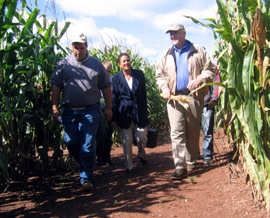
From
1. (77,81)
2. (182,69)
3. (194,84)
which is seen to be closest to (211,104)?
(182,69)

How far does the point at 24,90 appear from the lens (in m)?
4.17

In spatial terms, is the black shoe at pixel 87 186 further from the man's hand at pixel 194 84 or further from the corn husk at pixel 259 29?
the corn husk at pixel 259 29

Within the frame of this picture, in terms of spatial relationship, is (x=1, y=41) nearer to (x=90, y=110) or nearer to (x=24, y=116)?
(x=24, y=116)

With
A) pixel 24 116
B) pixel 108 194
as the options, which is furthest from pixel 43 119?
pixel 108 194

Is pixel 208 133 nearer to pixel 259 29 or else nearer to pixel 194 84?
pixel 194 84

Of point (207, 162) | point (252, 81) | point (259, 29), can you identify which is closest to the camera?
point (259, 29)

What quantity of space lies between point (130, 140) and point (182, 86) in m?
1.32

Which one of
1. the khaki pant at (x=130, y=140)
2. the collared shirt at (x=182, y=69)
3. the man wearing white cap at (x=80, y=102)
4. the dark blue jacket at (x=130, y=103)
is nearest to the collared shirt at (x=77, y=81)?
the man wearing white cap at (x=80, y=102)

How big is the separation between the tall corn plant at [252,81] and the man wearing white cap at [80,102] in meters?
2.05

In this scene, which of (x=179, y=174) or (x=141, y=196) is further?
(x=179, y=174)

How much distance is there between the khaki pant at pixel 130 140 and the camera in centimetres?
510

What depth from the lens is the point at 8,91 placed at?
4113 mm

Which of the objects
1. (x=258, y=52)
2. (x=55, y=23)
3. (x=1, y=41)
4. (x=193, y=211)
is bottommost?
(x=193, y=211)

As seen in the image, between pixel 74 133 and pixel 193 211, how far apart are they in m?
1.90
